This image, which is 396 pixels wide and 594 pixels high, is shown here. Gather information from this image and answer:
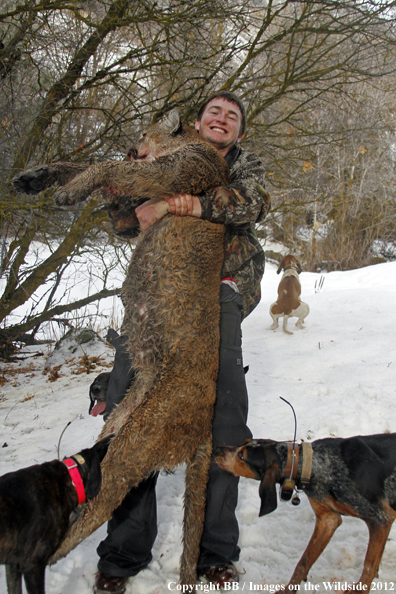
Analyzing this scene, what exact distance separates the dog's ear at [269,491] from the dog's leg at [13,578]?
4.08ft

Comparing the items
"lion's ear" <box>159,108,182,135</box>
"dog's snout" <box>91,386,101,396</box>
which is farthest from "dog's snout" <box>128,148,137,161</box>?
"dog's snout" <box>91,386,101,396</box>

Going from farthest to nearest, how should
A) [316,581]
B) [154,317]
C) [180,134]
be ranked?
[180,134]
[316,581]
[154,317]

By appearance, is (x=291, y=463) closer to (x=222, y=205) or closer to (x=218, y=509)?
(x=218, y=509)

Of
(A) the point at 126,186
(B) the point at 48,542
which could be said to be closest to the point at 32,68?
(A) the point at 126,186

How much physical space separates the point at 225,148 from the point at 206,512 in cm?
242

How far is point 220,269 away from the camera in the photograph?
92.0 inches

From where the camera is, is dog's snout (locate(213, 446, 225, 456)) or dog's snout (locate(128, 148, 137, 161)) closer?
dog's snout (locate(213, 446, 225, 456))

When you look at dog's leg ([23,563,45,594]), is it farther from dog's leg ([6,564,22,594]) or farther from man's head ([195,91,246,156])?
man's head ([195,91,246,156])

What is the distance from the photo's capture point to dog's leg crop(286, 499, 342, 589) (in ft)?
7.13

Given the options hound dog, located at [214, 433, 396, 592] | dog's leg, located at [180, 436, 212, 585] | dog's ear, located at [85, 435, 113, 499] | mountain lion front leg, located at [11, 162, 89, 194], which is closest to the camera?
dog's ear, located at [85, 435, 113, 499]

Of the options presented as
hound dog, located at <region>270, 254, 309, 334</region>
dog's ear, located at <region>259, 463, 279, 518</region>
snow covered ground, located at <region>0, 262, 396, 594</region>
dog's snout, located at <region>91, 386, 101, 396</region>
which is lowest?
snow covered ground, located at <region>0, 262, 396, 594</region>

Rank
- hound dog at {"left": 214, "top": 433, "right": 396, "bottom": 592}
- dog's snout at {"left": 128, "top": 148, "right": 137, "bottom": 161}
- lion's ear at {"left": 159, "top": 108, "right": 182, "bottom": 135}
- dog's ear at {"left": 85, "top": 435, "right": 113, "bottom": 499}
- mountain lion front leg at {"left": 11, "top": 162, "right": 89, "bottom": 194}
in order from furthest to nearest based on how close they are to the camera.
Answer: dog's snout at {"left": 128, "top": 148, "right": 137, "bottom": 161}
lion's ear at {"left": 159, "top": 108, "right": 182, "bottom": 135}
mountain lion front leg at {"left": 11, "top": 162, "right": 89, "bottom": 194}
hound dog at {"left": 214, "top": 433, "right": 396, "bottom": 592}
dog's ear at {"left": 85, "top": 435, "right": 113, "bottom": 499}

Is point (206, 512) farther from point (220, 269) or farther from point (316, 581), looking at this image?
point (220, 269)

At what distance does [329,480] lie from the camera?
2.32m
